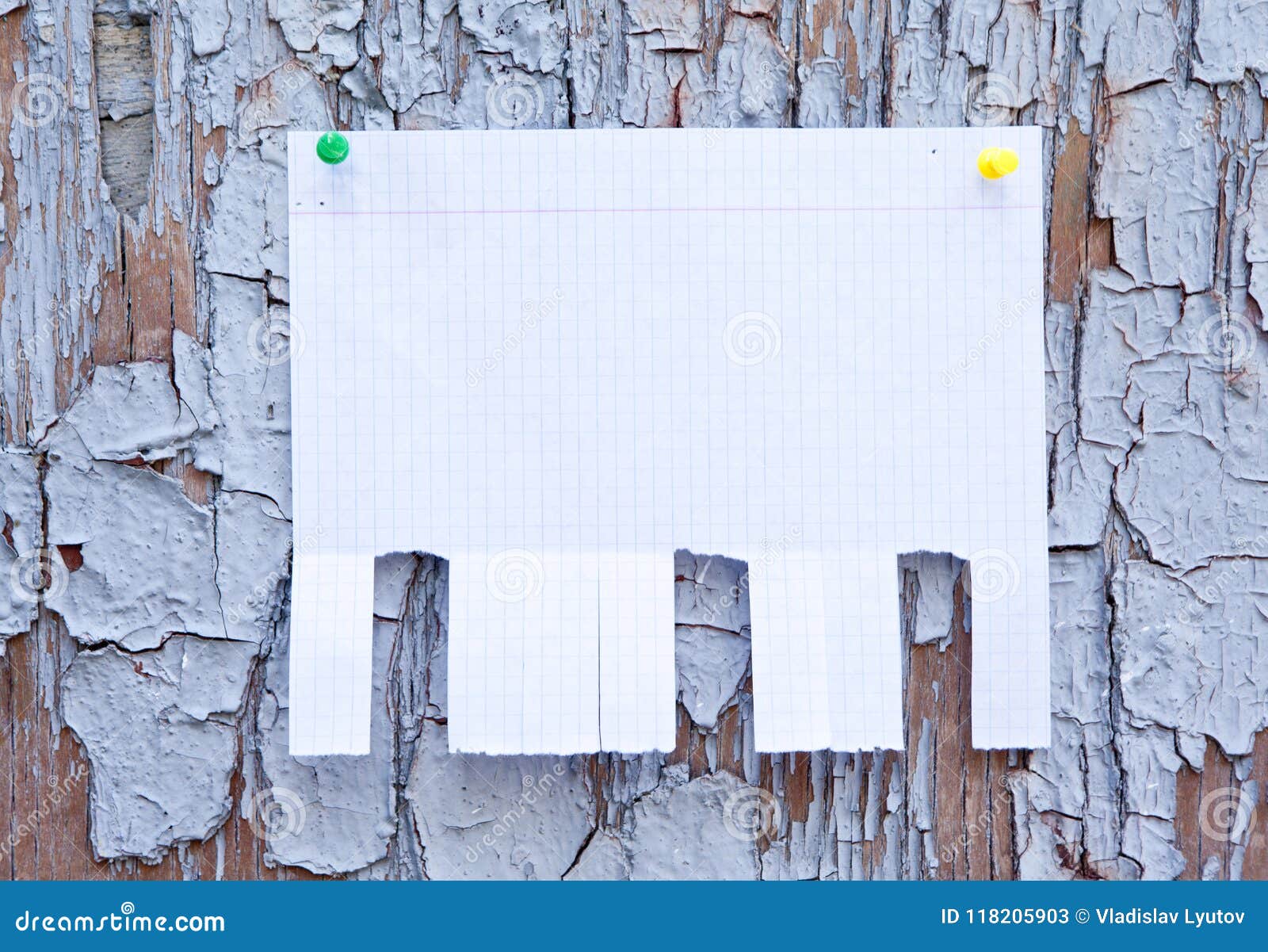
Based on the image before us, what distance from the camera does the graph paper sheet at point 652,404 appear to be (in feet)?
2.22

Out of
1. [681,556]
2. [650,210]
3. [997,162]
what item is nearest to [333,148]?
[650,210]

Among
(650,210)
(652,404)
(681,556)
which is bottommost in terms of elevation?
(681,556)

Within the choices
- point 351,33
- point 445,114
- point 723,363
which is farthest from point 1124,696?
point 351,33

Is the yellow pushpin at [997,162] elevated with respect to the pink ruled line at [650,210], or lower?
elevated

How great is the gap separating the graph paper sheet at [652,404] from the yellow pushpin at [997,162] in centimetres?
1

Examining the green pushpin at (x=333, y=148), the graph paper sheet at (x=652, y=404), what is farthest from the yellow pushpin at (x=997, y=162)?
the green pushpin at (x=333, y=148)

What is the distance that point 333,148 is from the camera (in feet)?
2.17

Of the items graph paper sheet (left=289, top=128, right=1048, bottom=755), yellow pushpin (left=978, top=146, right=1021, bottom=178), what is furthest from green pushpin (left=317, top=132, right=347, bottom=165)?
yellow pushpin (left=978, top=146, right=1021, bottom=178)

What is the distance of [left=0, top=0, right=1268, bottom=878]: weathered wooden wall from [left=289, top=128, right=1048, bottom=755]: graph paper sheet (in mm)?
30

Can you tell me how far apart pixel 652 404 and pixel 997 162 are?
343mm

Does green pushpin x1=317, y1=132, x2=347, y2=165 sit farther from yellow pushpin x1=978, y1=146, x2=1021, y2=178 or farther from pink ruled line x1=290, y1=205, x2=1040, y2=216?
yellow pushpin x1=978, y1=146, x2=1021, y2=178

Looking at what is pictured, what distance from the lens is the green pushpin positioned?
2.17 ft

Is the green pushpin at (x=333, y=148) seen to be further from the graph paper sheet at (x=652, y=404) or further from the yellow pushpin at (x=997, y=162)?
the yellow pushpin at (x=997, y=162)

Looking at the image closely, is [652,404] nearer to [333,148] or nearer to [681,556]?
[681,556]
